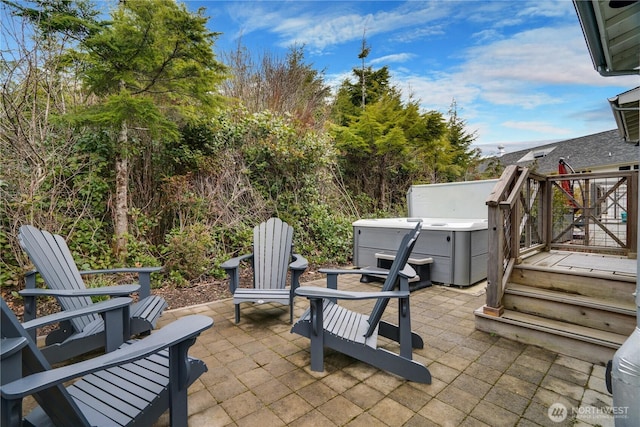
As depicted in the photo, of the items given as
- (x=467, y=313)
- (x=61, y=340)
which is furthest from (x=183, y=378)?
(x=467, y=313)

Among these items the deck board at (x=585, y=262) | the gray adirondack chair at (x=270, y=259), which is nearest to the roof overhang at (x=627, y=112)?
the deck board at (x=585, y=262)

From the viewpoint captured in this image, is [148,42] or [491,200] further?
[148,42]

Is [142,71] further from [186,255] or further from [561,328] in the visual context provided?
[561,328]

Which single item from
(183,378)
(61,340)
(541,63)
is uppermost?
(541,63)

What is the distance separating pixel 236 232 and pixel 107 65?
260 cm

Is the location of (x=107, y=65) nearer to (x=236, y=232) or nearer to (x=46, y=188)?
(x=46, y=188)

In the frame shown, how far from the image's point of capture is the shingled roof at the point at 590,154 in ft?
48.9

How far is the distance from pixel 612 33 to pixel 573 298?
197cm

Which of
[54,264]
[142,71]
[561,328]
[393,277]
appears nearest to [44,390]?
[54,264]

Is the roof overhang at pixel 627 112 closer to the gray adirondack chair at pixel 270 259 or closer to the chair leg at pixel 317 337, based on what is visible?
the chair leg at pixel 317 337

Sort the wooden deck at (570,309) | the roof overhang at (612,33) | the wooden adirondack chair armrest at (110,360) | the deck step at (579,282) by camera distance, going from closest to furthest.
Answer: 1. the wooden adirondack chair armrest at (110,360)
2. the roof overhang at (612,33)
3. the wooden deck at (570,309)
4. the deck step at (579,282)

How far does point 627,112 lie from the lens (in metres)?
4.06

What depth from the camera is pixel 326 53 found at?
25.8 feet

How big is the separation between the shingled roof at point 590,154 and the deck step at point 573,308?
1259 centimetres
